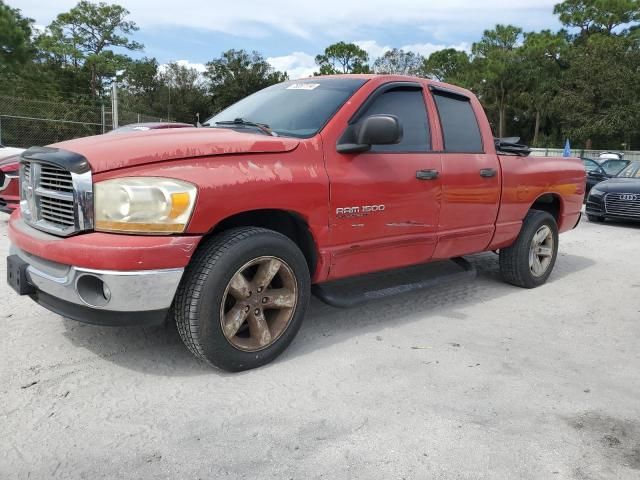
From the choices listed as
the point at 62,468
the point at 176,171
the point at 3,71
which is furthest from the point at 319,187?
the point at 3,71

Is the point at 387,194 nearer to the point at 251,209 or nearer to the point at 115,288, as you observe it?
the point at 251,209

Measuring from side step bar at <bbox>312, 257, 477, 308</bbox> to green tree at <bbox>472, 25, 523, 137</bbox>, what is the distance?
168ft

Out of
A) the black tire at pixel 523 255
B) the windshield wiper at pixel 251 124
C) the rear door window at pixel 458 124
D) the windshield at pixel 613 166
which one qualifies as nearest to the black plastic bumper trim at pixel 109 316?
the windshield wiper at pixel 251 124

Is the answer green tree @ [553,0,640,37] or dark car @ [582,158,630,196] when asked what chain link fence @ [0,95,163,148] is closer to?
dark car @ [582,158,630,196]

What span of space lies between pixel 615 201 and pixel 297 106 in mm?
8717

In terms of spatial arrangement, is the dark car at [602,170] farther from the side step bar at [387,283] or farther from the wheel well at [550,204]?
the side step bar at [387,283]

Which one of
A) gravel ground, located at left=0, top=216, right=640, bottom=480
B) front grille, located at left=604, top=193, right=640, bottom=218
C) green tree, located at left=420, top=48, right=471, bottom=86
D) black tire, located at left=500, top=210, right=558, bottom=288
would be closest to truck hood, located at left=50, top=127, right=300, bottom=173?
gravel ground, located at left=0, top=216, right=640, bottom=480

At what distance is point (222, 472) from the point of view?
2.30 metres

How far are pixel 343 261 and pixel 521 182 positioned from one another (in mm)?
2294

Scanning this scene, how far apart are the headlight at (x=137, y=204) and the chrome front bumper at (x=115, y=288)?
0.23 metres

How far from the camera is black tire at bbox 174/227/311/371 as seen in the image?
9.59 ft

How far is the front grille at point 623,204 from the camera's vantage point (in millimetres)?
10188

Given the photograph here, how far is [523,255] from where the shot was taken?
525cm

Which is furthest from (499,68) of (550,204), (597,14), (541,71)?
(550,204)
